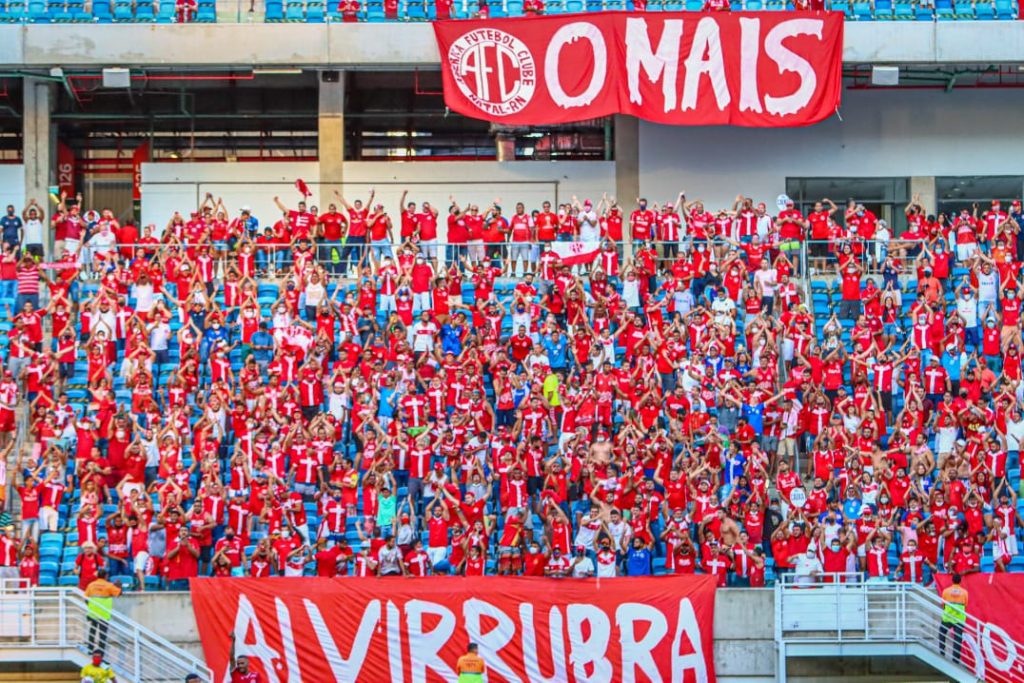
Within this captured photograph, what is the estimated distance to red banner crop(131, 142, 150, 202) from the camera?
38531mm

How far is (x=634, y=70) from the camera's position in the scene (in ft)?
113

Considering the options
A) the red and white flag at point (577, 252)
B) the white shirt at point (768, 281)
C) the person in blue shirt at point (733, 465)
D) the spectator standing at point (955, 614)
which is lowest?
the spectator standing at point (955, 614)

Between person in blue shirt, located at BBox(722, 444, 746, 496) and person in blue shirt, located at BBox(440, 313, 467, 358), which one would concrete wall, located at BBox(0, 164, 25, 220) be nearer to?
person in blue shirt, located at BBox(440, 313, 467, 358)

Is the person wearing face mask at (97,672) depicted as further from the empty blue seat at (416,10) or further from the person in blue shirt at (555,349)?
the empty blue seat at (416,10)

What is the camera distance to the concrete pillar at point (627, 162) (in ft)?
121

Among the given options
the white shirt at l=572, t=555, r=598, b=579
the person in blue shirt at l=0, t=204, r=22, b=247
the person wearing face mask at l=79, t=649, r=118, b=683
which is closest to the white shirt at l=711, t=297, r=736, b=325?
the white shirt at l=572, t=555, r=598, b=579

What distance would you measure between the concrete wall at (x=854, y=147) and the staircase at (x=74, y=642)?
15706 millimetres

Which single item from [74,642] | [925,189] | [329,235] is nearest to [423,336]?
[329,235]

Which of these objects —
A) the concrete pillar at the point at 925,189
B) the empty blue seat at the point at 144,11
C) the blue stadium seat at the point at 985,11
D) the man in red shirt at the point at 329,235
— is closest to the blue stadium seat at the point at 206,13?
the empty blue seat at the point at 144,11

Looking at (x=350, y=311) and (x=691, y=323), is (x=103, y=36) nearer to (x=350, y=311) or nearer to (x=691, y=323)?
(x=350, y=311)

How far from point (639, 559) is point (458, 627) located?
268 cm

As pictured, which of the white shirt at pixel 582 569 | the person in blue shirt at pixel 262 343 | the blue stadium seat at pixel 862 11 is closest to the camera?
the white shirt at pixel 582 569

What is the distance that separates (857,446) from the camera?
90.2 ft

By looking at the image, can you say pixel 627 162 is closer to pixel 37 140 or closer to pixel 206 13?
pixel 206 13
